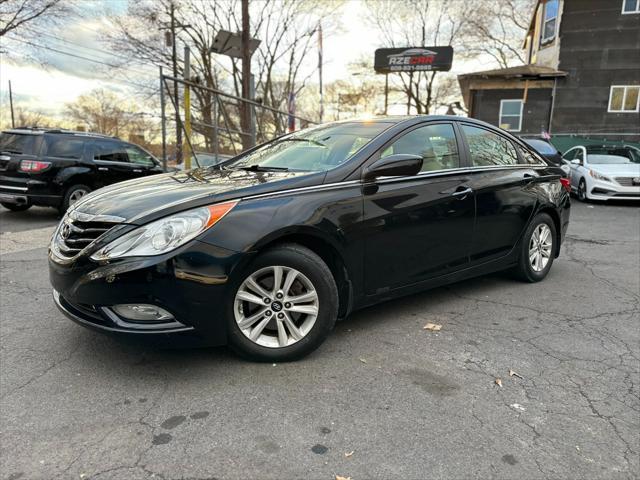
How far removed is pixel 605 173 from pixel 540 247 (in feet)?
27.0

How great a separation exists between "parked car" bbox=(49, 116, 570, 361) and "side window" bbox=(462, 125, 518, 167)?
0.02 meters

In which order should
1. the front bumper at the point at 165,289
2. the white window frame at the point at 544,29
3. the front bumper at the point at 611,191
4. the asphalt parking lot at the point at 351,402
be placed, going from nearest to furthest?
the asphalt parking lot at the point at 351,402
the front bumper at the point at 165,289
the front bumper at the point at 611,191
the white window frame at the point at 544,29

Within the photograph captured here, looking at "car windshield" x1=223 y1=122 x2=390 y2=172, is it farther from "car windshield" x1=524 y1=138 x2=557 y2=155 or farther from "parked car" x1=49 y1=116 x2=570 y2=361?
"car windshield" x1=524 y1=138 x2=557 y2=155

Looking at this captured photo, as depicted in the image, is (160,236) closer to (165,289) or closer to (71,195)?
(165,289)

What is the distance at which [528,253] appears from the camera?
15.7 feet

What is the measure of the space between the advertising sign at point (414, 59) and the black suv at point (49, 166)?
2296 cm

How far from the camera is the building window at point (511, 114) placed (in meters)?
21.5

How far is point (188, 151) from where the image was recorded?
34.3ft

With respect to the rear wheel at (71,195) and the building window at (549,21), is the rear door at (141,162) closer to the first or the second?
the rear wheel at (71,195)

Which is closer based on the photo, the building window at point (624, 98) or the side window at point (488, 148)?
the side window at point (488, 148)

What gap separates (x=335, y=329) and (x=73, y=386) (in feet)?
5.81

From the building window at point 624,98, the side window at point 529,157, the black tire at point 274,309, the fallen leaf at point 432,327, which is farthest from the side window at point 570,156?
the black tire at point 274,309

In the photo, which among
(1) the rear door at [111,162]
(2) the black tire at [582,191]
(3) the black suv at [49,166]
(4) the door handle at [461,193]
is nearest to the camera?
(4) the door handle at [461,193]

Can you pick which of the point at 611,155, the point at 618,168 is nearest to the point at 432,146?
the point at 618,168
